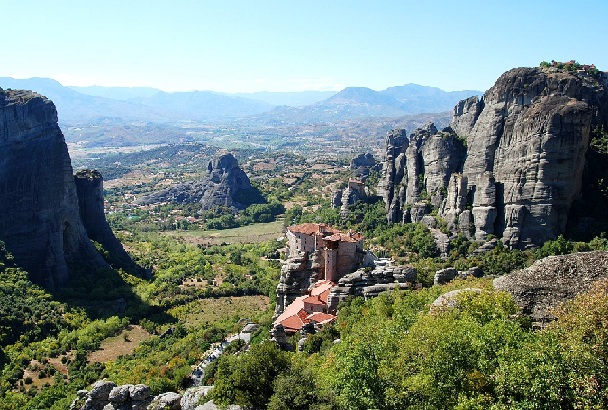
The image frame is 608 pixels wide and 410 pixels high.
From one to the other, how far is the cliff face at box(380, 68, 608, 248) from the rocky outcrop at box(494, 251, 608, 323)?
86.7ft

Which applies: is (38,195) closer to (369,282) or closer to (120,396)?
(120,396)

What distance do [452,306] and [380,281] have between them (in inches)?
512

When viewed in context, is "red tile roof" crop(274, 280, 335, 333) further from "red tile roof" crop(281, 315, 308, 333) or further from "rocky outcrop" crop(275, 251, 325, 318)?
"rocky outcrop" crop(275, 251, 325, 318)

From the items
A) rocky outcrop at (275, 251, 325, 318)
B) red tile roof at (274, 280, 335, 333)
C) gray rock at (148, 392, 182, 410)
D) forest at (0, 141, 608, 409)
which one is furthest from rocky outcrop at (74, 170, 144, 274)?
gray rock at (148, 392, 182, 410)

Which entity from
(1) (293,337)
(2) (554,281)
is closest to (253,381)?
(1) (293,337)

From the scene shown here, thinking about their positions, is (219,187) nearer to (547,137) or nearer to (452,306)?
(547,137)

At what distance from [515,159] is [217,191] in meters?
78.3

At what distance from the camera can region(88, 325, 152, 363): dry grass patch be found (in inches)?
1670

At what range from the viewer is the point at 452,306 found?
75.6 feet

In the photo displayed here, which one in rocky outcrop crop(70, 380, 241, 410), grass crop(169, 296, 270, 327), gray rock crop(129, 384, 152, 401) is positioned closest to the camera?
rocky outcrop crop(70, 380, 241, 410)

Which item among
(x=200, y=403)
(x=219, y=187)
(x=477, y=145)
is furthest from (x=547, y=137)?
(x=219, y=187)

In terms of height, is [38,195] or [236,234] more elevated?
[38,195]

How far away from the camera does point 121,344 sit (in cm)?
4494

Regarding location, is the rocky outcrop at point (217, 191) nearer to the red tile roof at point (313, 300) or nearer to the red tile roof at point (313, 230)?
the red tile roof at point (313, 230)
